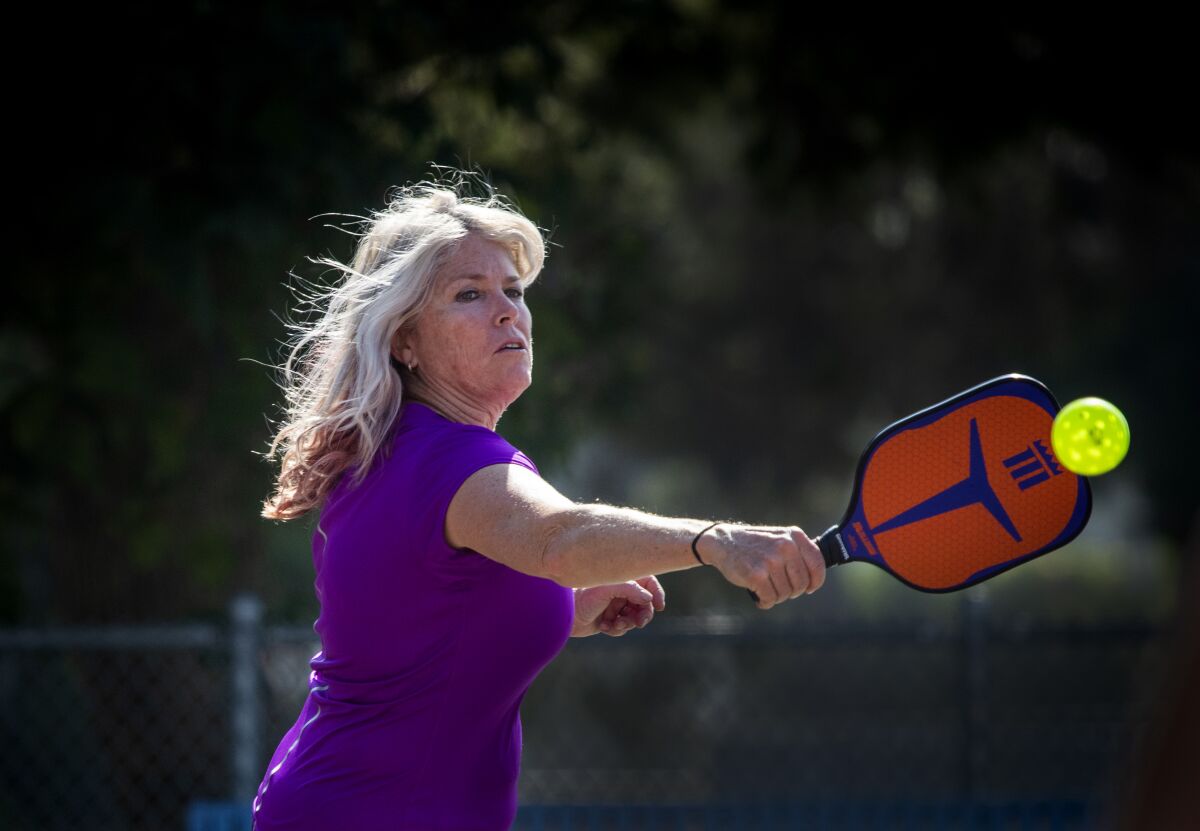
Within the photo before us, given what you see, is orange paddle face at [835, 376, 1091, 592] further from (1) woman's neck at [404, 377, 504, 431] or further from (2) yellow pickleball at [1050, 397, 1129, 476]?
(1) woman's neck at [404, 377, 504, 431]

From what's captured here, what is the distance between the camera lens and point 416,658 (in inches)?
101

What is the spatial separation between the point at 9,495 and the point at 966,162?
18.4 feet

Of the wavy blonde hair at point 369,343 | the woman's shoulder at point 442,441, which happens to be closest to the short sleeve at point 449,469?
the woman's shoulder at point 442,441

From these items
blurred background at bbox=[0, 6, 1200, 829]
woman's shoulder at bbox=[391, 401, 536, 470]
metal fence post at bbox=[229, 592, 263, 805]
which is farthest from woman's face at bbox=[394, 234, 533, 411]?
metal fence post at bbox=[229, 592, 263, 805]

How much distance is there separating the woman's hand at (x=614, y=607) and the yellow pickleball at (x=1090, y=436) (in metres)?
0.95

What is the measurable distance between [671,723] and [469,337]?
343 inches

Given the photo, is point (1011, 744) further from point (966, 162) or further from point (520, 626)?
point (520, 626)

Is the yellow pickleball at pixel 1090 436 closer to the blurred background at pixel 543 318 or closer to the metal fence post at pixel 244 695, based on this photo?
the blurred background at pixel 543 318

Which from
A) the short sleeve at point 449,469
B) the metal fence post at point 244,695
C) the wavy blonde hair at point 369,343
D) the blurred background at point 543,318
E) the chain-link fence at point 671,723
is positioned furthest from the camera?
the blurred background at point 543,318

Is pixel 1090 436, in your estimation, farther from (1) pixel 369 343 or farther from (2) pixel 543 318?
(2) pixel 543 318

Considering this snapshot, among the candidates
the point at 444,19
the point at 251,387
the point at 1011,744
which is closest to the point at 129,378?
the point at 251,387

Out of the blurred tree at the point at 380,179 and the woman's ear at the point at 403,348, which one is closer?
the woman's ear at the point at 403,348

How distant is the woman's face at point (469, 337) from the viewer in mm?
2811

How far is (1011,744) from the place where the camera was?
8.18 metres
